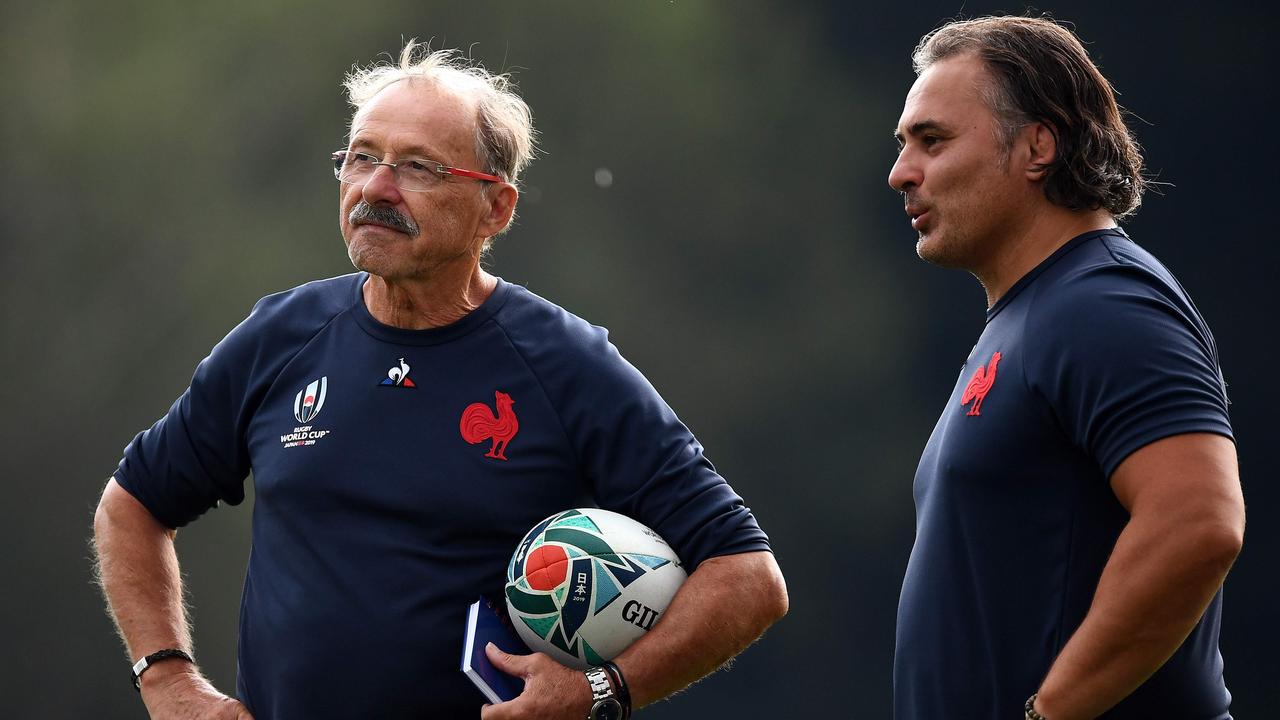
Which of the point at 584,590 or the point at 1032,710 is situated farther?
the point at 584,590

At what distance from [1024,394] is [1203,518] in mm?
287

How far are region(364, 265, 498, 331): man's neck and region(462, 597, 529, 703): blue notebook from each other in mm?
519

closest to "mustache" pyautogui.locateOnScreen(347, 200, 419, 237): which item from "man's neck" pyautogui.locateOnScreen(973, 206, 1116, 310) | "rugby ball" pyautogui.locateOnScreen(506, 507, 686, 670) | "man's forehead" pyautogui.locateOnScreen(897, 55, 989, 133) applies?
"rugby ball" pyautogui.locateOnScreen(506, 507, 686, 670)

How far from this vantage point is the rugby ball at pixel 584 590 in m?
2.01

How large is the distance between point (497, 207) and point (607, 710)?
3.16ft

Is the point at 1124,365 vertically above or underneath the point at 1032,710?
above

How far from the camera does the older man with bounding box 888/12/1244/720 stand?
1.57 m

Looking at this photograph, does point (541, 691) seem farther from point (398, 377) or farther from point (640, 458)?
point (398, 377)

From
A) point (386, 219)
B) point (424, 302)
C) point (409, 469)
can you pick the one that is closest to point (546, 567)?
point (409, 469)

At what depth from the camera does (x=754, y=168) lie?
5.32m

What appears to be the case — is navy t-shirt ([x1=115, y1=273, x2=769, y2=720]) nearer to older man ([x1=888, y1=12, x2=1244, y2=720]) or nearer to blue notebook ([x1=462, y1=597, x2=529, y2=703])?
blue notebook ([x1=462, y1=597, x2=529, y2=703])

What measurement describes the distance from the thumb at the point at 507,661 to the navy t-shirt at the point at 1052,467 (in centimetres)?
59

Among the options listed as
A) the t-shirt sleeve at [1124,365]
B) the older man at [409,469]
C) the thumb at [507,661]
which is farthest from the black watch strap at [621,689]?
the t-shirt sleeve at [1124,365]

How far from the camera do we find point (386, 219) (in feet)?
7.46
